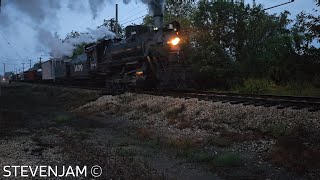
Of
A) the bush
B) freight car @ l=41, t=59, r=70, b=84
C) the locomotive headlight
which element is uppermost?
the locomotive headlight

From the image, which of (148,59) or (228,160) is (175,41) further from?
(228,160)

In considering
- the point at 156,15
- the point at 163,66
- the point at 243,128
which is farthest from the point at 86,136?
the point at 156,15

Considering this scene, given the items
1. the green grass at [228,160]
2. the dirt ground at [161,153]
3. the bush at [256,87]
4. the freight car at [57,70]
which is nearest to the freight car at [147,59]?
the bush at [256,87]

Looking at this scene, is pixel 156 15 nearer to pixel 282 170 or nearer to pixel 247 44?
pixel 247 44

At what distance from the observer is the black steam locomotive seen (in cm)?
1906

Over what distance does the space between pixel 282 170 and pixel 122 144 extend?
4231 mm

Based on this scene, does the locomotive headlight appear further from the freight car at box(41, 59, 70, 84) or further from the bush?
the freight car at box(41, 59, 70, 84)

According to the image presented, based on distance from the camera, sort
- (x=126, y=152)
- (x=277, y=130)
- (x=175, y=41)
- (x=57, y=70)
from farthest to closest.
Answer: (x=57, y=70) → (x=175, y=41) → (x=277, y=130) → (x=126, y=152)

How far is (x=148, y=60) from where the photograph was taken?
19.3 meters

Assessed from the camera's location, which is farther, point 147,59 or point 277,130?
point 147,59

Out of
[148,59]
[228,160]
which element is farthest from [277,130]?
[148,59]

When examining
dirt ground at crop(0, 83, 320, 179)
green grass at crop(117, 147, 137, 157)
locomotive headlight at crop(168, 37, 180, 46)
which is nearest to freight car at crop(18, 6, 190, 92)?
locomotive headlight at crop(168, 37, 180, 46)

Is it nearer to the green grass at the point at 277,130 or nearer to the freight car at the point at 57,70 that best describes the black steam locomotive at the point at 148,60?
the green grass at the point at 277,130

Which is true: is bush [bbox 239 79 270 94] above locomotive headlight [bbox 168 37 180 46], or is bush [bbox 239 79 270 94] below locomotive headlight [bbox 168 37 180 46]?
below
